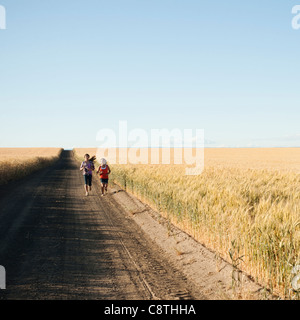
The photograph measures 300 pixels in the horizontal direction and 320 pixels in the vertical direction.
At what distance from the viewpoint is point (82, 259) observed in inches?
221

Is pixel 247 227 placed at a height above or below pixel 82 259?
above

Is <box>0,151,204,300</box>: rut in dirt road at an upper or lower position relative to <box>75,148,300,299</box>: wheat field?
lower

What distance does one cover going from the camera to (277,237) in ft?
13.4

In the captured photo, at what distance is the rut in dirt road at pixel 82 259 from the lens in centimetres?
432

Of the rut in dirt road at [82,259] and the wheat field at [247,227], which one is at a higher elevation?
the wheat field at [247,227]

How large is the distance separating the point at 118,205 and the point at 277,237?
8.62 m

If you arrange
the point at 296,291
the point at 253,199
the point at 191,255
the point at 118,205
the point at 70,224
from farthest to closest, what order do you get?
the point at 118,205, the point at 70,224, the point at 253,199, the point at 191,255, the point at 296,291

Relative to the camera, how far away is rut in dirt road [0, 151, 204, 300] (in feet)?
14.2

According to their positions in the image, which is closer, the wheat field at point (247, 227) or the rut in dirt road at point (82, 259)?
the wheat field at point (247, 227)

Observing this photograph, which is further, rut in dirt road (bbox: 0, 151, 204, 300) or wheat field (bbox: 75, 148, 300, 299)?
rut in dirt road (bbox: 0, 151, 204, 300)

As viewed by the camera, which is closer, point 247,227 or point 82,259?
point 247,227

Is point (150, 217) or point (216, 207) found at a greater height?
point (216, 207)

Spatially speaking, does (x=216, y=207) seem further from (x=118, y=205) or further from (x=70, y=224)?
(x=118, y=205)
